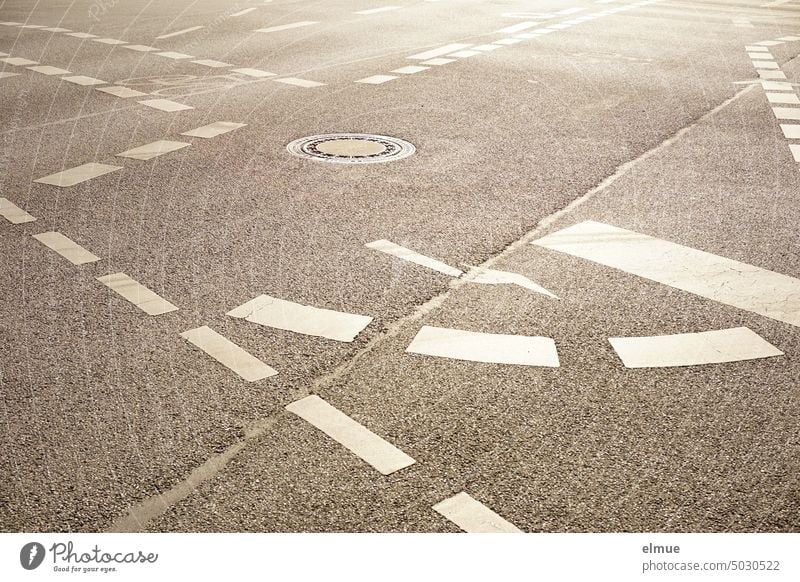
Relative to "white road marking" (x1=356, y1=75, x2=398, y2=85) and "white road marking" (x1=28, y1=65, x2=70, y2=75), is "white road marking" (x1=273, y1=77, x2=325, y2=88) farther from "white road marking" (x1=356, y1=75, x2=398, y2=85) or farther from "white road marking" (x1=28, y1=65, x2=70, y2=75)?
"white road marking" (x1=28, y1=65, x2=70, y2=75)

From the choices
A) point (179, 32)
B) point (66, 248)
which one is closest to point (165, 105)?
point (66, 248)

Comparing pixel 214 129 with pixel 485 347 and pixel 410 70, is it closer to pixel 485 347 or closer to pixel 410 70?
pixel 410 70

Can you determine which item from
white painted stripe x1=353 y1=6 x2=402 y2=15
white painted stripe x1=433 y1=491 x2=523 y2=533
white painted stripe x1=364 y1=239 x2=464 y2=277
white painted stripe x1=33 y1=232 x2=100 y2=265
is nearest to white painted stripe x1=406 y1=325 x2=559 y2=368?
white painted stripe x1=364 y1=239 x2=464 y2=277

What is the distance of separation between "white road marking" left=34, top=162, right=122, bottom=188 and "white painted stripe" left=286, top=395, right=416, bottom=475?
4005 millimetres

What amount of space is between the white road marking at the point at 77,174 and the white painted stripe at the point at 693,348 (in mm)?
4648

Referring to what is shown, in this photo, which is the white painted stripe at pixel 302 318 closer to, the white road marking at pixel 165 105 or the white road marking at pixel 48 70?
the white road marking at pixel 165 105

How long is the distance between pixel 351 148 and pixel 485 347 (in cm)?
398

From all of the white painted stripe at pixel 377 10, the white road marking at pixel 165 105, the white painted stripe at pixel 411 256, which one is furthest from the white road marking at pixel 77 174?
the white painted stripe at pixel 377 10

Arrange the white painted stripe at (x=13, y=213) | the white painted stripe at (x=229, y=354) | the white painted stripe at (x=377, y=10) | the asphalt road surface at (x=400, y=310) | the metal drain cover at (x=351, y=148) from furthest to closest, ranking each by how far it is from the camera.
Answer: the white painted stripe at (x=377, y=10)
the metal drain cover at (x=351, y=148)
the white painted stripe at (x=13, y=213)
the white painted stripe at (x=229, y=354)
the asphalt road surface at (x=400, y=310)

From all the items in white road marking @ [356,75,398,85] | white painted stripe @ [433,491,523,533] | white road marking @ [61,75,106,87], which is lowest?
white painted stripe @ [433,491,523,533]

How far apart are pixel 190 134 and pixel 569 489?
244 inches

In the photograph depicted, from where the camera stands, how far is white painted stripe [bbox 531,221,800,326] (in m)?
5.00

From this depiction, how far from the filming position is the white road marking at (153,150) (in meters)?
7.75
